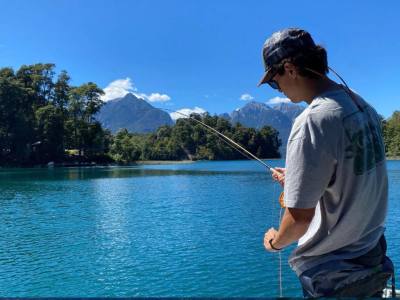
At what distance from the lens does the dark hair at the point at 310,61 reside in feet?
6.33

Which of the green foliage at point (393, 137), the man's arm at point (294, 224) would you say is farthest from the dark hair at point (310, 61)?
the green foliage at point (393, 137)

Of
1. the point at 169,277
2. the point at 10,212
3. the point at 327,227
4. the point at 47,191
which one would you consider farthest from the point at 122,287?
the point at 47,191

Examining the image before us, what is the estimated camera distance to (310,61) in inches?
76.2

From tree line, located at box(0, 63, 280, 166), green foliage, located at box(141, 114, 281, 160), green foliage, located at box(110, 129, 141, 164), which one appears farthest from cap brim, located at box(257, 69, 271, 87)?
green foliage, located at box(141, 114, 281, 160)

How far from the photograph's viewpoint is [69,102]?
91.0 meters

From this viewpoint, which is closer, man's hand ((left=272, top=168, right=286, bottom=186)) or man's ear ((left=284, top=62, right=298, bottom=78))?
man's ear ((left=284, top=62, right=298, bottom=78))

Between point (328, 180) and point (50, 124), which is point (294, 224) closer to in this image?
point (328, 180)

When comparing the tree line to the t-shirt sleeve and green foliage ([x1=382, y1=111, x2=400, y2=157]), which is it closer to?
green foliage ([x1=382, y1=111, x2=400, y2=157])

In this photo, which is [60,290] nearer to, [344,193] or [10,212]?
[344,193]

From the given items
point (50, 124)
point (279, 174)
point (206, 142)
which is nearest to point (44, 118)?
point (50, 124)

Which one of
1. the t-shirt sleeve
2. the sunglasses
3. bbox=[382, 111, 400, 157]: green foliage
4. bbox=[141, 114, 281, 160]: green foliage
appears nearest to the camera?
the t-shirt sleeve

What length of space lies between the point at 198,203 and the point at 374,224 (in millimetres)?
26295

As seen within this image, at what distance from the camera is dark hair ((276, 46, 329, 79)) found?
6.33 ft

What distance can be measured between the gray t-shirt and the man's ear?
7.4 inches
